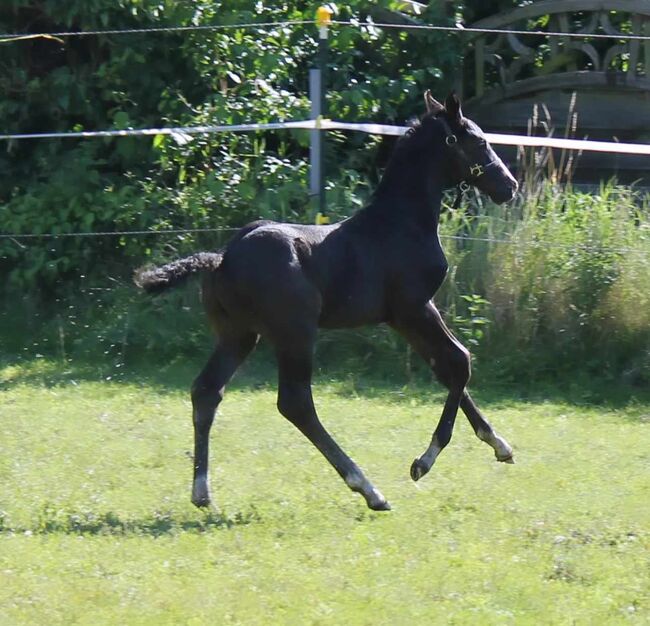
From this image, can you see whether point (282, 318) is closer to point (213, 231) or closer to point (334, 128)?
point (334, 128)

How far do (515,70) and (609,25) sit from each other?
1127 millimetres

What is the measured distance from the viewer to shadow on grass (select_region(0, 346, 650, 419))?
357 inches

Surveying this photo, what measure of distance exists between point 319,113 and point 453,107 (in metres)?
3.30

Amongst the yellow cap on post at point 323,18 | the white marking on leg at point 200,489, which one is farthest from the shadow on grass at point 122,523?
the yellow cap on post at point 323,18

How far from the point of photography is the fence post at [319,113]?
9.98 m

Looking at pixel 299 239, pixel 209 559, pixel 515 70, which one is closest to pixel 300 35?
pixel 515 70

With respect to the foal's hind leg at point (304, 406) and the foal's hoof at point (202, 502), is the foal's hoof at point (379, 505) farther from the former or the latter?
the foal's hoof at point (202, 502)

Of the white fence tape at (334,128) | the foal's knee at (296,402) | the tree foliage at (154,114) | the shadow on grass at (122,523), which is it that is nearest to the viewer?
the shadow on grass at (122,523)

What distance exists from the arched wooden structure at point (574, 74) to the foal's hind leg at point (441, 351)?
20.1 feet

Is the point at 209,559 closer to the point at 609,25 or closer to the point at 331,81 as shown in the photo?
the point at 331,81

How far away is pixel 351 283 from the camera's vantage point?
6.51 meters

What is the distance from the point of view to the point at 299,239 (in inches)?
251

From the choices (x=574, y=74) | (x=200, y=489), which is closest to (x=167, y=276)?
(x=200, y=489)

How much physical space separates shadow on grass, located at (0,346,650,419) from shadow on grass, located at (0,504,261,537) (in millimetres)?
2937
